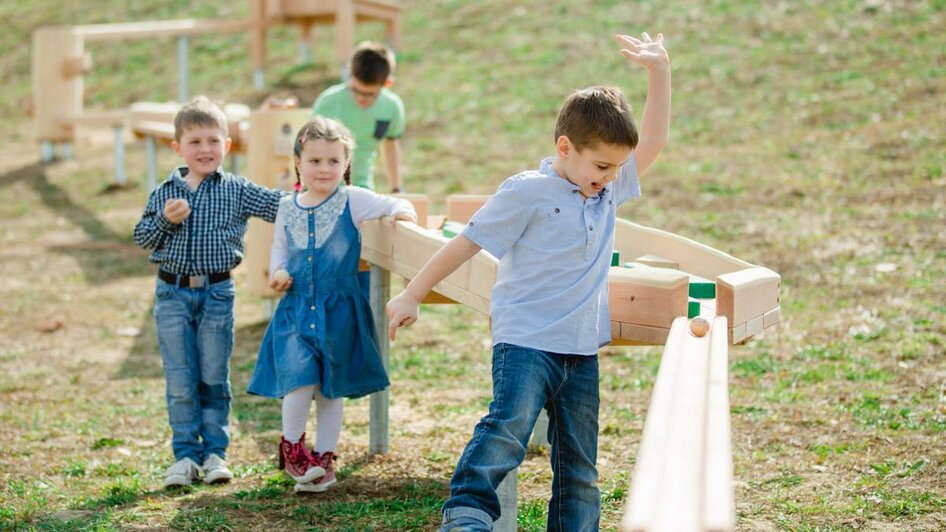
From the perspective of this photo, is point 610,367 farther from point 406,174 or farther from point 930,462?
point 406,174

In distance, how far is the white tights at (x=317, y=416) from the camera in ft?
15.3

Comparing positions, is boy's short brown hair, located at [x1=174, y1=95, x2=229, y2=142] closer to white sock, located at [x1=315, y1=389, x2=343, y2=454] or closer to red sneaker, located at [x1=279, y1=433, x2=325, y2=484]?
white sock, located at [x1=315, y1=389, x2=343, y2=454]

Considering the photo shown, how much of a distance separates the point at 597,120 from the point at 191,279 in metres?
2.25

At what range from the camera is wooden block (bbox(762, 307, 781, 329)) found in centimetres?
381

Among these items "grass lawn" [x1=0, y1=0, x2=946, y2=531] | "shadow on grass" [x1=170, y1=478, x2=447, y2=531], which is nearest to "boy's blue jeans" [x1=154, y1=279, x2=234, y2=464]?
"grass lawn" [x1=0, y1=0, x2=946, y2=531]

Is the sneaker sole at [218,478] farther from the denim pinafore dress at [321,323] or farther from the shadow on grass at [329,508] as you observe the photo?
the denim pinafore dress at [321,323]

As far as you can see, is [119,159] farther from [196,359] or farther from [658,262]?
[658,262]

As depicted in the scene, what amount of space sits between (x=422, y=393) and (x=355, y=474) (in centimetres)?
147

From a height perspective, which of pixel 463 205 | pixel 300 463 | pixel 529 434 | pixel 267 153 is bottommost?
pixel 300 463

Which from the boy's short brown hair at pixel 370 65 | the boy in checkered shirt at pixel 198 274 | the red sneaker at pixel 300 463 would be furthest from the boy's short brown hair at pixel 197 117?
the boy's short brown hair at pixel 370 65

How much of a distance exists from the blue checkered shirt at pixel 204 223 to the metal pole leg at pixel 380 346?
52 centimetres

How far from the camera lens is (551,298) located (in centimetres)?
339

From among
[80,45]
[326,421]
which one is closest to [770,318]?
[326,421]

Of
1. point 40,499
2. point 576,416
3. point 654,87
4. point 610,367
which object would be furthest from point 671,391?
point 610,367
